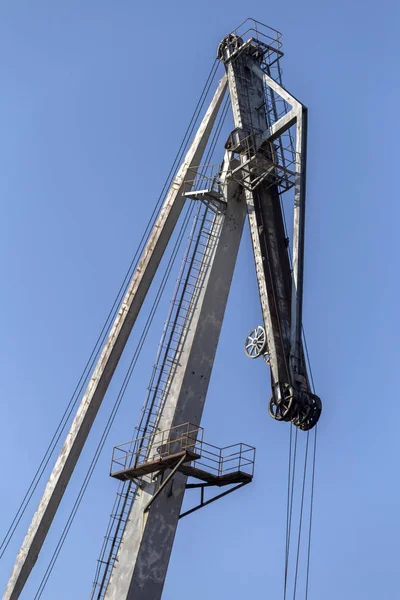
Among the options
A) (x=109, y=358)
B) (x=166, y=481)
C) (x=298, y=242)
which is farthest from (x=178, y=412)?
(x=298, y=242)

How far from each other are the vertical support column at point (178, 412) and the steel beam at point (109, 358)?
81.1 inches

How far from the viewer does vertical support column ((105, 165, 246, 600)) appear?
29562 mm

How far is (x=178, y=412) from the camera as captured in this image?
102 feet

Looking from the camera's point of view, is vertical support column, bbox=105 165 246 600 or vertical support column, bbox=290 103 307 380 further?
vertical support column, bbox=290 103 307 380

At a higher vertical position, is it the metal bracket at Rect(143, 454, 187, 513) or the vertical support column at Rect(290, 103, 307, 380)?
the vertical support column at Rect(290, 103, 307, 380)

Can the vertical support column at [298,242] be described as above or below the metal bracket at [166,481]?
above

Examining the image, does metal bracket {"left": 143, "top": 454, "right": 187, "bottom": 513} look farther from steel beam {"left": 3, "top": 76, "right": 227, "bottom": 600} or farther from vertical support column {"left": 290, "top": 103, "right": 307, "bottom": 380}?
vertical support column {"left": 290, "top": 103, "right": 307, "bottom": 380}

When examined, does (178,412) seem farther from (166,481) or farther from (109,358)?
(109,358)

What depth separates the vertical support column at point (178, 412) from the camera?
29.6m

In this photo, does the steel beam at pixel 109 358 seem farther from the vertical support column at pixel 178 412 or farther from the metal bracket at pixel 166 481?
the metal bracket at pixel 166 481

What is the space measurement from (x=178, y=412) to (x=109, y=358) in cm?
345

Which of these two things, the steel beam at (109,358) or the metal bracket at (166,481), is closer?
the metal bracket at (166,481)

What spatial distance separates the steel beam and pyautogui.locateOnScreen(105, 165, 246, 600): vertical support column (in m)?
2.06

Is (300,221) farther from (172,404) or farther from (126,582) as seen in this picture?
(126,582)
